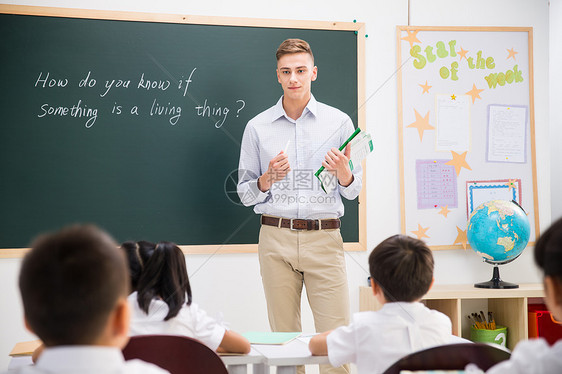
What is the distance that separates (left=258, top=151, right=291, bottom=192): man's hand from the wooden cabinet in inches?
42.1

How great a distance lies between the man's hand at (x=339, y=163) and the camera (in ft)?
8.92

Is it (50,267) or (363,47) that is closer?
(50,267)

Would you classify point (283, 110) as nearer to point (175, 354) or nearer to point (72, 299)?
point (175, 354)

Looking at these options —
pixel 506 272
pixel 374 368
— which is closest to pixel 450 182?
pixel 506 272

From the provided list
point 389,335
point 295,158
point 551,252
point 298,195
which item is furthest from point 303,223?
point 551,252

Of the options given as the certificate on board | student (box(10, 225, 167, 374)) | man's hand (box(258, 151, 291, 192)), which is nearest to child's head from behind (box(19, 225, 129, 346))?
student (box(10, 225, 167, 374))

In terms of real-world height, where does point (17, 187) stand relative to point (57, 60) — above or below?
below

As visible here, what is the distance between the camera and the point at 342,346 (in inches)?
65.7

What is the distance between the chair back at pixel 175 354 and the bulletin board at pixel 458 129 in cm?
230

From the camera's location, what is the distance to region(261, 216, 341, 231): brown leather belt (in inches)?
112

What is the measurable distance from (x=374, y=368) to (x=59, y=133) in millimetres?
2378

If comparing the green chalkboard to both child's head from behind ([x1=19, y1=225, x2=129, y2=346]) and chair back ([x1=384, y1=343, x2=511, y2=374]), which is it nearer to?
chair back ([x1=384, y1=343, x2=511, y2=374])

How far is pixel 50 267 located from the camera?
34.8 inches

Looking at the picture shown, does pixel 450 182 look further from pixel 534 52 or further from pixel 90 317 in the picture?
pixel 90 317
